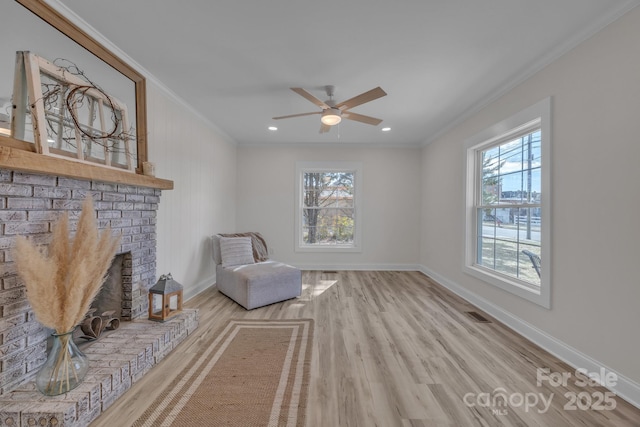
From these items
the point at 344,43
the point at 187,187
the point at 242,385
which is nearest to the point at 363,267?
the point at 187,187

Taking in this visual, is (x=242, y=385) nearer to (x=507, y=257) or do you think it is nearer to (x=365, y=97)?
(x=365, y=97)

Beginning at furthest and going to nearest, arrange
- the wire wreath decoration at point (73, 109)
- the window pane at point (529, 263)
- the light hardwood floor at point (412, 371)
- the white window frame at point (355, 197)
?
the white window frame at point (355, 197) < the window pane at point (529, 263) < the wire wreath decoration at point (73, 109) < the light hardwood floor at point (412, 371)

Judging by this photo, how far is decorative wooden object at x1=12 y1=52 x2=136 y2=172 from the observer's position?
4.75 ft

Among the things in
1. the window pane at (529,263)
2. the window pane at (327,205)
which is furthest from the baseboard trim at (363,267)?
the window pane at (529,263)

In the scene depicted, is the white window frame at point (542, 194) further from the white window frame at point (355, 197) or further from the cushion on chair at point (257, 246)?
the cushion on chair at point (257, 246)

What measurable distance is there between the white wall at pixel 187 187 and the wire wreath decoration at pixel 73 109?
0.55 meters

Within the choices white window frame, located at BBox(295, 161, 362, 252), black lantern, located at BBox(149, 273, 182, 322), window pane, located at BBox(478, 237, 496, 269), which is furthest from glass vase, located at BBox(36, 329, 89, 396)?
window pane, located at BBox(478, 237, 496, 269)

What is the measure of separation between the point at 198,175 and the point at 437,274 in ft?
13.2

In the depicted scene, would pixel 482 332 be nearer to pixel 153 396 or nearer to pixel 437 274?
pixel 437 274

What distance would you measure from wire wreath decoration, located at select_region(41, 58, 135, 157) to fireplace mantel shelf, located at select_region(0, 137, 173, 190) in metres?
0.19

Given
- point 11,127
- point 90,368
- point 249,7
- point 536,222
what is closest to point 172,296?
point 90,368

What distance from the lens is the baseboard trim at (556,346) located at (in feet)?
5.27

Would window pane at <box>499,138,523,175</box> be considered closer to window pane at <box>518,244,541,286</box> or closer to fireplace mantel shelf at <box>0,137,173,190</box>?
window pane at <box>518,244,541,286</box>

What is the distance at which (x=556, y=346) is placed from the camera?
6.88 ft
